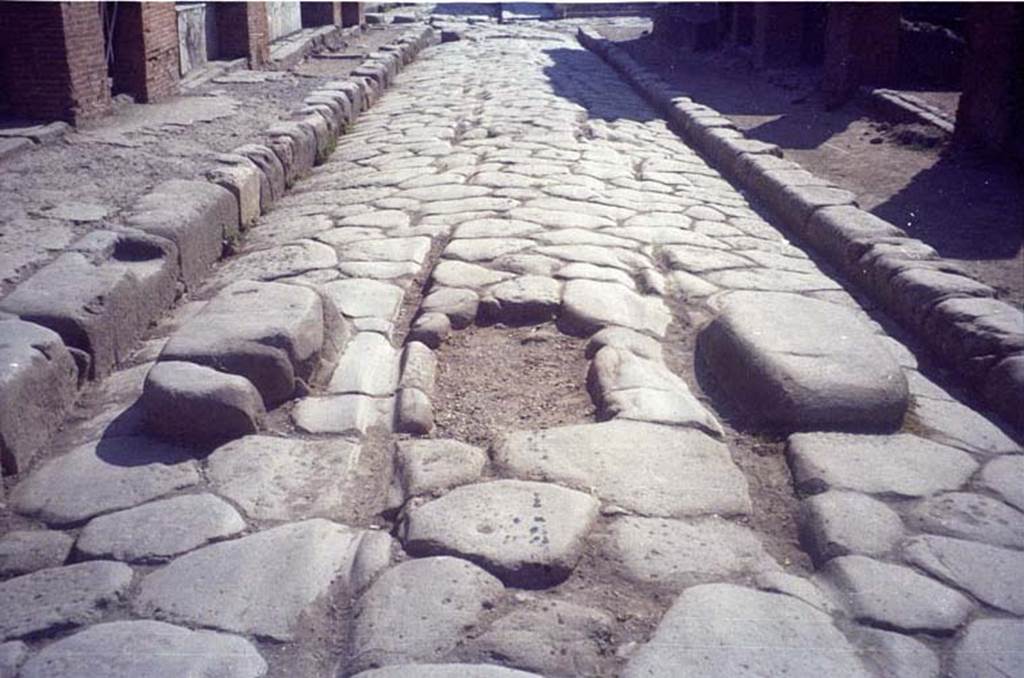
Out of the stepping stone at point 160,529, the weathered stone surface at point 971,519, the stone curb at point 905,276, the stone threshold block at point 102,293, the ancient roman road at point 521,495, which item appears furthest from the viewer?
the stone curb at point 905,276

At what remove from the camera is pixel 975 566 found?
251 cm

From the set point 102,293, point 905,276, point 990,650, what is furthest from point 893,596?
point 102,293

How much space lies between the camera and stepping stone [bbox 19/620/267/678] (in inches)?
81.0

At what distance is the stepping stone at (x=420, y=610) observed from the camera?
2.13m

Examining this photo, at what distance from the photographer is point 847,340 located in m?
3.51

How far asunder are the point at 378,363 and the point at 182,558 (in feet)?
4.37

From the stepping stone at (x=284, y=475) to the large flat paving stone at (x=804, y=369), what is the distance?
1.33 metres

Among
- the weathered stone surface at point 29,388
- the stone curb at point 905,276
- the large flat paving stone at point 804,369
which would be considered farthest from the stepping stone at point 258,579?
the stone curb at point 905,276

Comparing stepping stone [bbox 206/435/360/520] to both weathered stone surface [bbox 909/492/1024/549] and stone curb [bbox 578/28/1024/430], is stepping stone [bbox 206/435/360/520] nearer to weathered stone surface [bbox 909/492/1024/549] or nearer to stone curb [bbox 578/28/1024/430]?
weathered stone surface [bbox 909/492/1024/549]

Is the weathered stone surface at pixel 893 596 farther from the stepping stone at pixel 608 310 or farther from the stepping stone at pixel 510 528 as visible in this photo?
the stepping stone at pixel 608 310

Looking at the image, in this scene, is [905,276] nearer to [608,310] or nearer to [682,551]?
[608,310]

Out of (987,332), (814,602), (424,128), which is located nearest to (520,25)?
(424,128)

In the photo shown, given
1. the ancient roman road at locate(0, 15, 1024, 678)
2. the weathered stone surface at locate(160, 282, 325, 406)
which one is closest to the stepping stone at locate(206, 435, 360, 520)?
the ancient roman road at locate(0, 15, 1024, 678)

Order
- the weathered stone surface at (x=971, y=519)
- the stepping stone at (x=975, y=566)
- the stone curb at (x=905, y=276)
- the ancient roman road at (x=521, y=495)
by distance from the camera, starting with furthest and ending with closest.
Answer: the stone curb at (x=905, y=276), the weathered stone surface at (x=971, y=519), the stepping stone at (x=975, y=566), the ancient roman road at (x=521, y=495)
